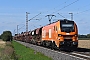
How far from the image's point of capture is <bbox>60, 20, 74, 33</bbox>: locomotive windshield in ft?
96.3

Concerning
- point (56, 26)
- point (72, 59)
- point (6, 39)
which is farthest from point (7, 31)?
point (72, 59)

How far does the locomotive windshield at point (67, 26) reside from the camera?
29344 mm

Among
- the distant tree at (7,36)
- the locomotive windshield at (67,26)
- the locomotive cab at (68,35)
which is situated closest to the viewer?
the locomotive cab at (68,35)

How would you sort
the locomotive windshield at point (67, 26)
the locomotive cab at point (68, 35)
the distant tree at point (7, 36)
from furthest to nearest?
the distant tree at point (7, 36) < the locomotive windshield at point (67, 26) < the locomotive cab at point (68, 35)

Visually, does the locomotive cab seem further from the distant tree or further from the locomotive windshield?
the distant tree

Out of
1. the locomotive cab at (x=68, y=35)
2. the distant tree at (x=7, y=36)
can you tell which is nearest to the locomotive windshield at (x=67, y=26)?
the locomotive cab at (x=68, y=35)

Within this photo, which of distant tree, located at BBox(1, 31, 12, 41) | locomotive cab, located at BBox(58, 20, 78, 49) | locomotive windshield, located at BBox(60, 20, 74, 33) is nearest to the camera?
locomotive cab, located at BBox(58, 20, 78, 49)

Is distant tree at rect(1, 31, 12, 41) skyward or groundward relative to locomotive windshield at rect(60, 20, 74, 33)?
skyward

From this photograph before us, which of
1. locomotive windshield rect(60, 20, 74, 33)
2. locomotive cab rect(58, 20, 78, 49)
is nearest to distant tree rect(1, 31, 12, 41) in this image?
locomotive windshield rect(60, 20, 74, 33)

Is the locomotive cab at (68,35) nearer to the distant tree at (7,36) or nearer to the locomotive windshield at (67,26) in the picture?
the locomotive windshield at (67,26)

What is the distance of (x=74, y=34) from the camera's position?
29109 mm

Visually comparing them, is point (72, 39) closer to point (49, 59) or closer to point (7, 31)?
point (49, 59)

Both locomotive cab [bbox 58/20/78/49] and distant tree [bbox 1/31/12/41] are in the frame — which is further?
distant tree [bbox 1/31/12/41]

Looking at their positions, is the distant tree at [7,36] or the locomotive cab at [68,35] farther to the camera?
the distant tree at [7,36]
